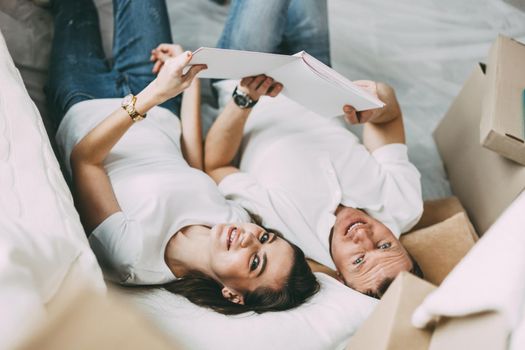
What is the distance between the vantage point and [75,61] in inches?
51.3

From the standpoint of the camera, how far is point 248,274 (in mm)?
977

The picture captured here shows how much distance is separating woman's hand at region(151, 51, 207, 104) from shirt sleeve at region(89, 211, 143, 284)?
261 millimetres

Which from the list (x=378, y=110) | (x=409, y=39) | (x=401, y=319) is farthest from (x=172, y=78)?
(x=409, y=39)

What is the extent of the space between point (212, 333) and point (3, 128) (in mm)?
491

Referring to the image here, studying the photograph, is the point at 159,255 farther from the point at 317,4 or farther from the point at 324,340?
the point at 317,4

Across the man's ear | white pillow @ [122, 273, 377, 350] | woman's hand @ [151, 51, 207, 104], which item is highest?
woman's hand @ [151, 51, 207, 104]

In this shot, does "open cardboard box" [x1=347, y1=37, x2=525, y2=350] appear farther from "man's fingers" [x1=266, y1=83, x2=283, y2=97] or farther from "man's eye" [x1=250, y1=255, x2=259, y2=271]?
"man's fingers" [x1=266, y1=83, x2=283, y2=97]

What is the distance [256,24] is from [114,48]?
15.4 inches

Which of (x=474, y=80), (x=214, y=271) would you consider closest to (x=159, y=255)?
(x=214, y=271)

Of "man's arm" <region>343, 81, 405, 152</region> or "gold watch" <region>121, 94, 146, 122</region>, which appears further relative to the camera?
"man's arm" <region>343, 81, 405, 152</region>

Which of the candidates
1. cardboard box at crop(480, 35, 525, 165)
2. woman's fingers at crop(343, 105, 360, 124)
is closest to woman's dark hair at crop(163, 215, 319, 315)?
woman's fingers at crop(343, 105, 360, 124)

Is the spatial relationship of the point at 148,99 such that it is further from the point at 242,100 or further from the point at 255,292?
the point at 255,292

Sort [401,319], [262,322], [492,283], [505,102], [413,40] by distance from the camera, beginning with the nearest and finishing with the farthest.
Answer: [492,283] → [401,319] → [262,322] → [505,102] → [413,40]

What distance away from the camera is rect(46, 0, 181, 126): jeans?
130cm
